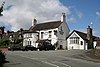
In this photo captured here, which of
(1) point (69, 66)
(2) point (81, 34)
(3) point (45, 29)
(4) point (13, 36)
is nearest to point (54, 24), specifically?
(3) point (45, 29)

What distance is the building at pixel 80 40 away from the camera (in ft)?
271

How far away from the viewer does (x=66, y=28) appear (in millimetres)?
88938

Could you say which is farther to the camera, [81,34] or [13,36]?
[13,36]

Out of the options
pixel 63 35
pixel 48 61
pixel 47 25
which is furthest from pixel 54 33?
pixel 48 61

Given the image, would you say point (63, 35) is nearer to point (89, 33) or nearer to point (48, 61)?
point (89, 33)

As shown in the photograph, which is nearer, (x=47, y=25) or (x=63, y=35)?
(x=63, y=35)

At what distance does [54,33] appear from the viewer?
85.9 m

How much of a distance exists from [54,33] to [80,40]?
8501 mm

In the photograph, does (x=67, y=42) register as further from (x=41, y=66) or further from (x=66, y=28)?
(x=41, y=66)

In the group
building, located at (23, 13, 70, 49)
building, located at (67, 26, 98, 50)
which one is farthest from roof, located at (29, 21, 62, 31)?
building, located at (67, 26, 98, 50)

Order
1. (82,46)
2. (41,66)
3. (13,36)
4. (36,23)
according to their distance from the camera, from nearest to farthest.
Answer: (41,66) → (82,46) → (36,23) → (13,36)


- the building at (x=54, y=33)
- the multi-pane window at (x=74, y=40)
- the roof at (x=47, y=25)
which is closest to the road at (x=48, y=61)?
the multi-pane window at (x=74, y=40)

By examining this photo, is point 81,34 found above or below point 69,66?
above

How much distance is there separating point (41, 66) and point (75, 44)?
5814 centimetres
